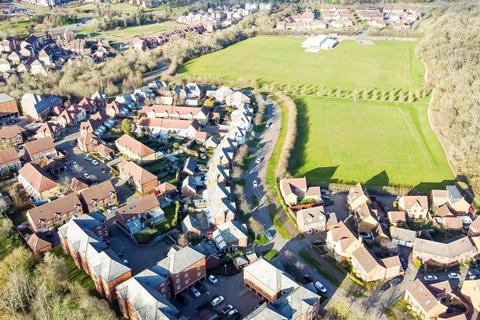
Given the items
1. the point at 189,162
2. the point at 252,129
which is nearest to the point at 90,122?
the point at 189,162

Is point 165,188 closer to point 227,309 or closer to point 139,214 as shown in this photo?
point 139,214

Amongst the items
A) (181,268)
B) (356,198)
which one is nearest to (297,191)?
(356,198)

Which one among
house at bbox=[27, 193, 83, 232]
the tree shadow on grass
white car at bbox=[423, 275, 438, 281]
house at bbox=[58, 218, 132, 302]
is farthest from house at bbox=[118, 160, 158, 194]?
white car at bbox=[423, 275, 438, 281]

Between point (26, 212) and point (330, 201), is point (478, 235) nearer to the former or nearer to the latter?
point (330, 201)

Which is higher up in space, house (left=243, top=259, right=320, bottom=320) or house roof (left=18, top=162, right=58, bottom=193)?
house roof (left=18, top=162, right=58, bottom=193)

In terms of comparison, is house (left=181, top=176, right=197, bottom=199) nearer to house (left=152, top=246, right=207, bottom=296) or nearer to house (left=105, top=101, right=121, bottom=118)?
house (left=152, top=246, right=207, bottom=296)

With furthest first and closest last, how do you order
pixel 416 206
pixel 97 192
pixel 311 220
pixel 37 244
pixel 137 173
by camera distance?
pixel 137 173
pixel 97 192
pixel 416 206
pixel 311 220
pixel 37 244

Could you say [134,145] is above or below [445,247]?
above
